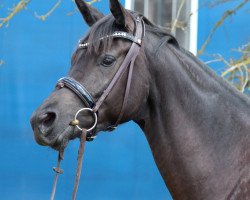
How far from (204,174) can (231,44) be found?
4347mm

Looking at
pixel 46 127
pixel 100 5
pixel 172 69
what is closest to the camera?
pixel 46 127

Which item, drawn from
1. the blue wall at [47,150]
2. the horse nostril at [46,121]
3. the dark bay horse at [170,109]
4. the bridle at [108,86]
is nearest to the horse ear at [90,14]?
the dark bay horse at [170,109]

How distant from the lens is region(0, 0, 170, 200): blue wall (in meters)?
6.67

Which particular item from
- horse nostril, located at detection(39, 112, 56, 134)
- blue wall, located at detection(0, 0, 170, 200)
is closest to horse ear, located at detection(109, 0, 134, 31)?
horse nostril, located at detection(39, 112, 56, 134)

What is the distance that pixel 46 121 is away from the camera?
8.05 feet

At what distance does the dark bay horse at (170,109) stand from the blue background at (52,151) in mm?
4047

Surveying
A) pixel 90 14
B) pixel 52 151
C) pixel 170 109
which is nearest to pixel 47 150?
pixel 52 151

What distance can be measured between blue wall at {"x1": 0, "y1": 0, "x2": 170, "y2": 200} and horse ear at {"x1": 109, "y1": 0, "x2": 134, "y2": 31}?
408 centimetres

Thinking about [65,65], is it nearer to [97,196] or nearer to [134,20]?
[97,196]

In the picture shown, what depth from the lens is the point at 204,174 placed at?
2.54 meters

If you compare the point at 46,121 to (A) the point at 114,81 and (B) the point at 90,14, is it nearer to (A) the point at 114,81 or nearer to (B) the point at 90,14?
(A) the point at 114,81

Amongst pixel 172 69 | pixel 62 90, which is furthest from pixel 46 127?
pixel 172 69

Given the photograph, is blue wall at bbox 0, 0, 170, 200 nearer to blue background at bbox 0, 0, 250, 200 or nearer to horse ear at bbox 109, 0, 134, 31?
blue background at bbox 0, 0, 250, 200

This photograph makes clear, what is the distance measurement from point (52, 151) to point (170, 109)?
13.8ft
